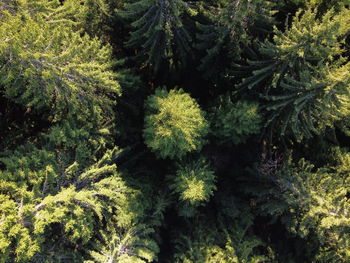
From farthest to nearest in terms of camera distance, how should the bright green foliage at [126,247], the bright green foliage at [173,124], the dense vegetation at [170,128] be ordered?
the bright green foliage at [126,247]
the bright green foliage at [173,124]
the dense vegetation at [170,128]

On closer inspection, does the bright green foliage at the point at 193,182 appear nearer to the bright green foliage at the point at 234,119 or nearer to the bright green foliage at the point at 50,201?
the bright green foliage at the point at 234,119

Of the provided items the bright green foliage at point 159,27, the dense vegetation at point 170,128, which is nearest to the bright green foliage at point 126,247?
the dense vegetation at point 170,128

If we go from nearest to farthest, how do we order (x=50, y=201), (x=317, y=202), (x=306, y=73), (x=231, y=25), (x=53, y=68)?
(x=53, y=68) < (x=50, y=201) < (x=306, y=73) < (x=231, y=25) < (x=317, y=202)

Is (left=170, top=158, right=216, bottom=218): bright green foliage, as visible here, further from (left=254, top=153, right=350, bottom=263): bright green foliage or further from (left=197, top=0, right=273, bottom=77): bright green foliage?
(left=197, top=0, right=273, bottom=77): bright green foliage

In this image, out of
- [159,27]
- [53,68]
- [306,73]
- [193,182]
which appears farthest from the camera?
[193,182]

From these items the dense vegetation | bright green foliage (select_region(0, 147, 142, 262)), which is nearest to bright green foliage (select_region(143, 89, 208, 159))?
the dense vegetation

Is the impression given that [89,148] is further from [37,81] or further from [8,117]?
[8,117]

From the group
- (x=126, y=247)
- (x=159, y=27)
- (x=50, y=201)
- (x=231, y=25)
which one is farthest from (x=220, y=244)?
(x=159, y=27)

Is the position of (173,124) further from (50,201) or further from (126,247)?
(126,247)
